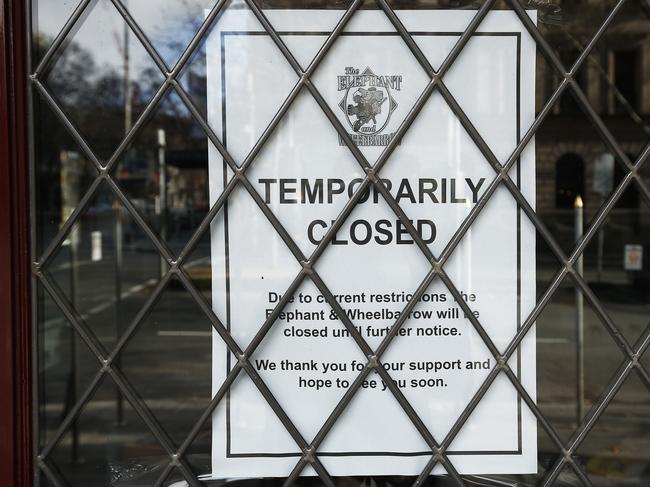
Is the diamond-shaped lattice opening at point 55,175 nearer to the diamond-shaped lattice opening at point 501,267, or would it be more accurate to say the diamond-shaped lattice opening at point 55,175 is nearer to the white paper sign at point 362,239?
the white paper sign at point 362,239

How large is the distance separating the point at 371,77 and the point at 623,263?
4.16ft

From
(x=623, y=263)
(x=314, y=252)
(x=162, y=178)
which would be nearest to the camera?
(x=314, y=252)

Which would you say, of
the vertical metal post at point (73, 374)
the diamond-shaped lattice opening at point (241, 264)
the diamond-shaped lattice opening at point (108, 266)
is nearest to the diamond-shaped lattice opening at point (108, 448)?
the vertical metal post at point (73, 374)

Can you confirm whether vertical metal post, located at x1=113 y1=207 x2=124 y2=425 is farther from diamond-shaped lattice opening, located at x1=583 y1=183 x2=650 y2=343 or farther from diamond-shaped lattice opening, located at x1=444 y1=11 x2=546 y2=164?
diamond-shaped lattice opening, located at x1=583 y1=183 x2=650 y2=343

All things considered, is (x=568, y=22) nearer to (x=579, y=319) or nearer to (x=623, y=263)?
(x=623, y=263)

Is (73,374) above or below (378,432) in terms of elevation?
above

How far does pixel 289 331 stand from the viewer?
7.06ft

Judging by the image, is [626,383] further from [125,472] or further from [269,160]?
[125,472]

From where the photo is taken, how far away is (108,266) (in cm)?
236

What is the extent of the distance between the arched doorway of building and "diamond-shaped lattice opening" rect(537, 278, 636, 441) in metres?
0.32

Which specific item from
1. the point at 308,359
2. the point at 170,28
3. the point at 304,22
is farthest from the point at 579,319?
the point at 170,28

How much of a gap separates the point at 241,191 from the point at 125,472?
117 centimetres

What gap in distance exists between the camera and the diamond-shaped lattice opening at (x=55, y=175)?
2.16m

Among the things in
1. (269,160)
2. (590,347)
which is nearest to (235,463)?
(269,160)
